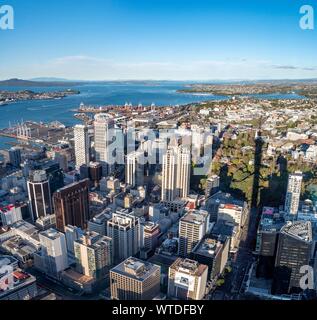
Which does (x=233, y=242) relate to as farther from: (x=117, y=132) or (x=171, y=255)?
(x=117, y=132)

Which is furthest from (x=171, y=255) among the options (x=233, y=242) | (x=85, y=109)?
(x=85, y=109)

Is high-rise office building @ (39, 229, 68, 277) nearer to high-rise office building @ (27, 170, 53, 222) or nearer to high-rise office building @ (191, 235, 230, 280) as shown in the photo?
high-rise office building @ (27, 170, 53, 222)

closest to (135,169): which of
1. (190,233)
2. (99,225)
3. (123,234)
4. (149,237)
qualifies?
(99,225)

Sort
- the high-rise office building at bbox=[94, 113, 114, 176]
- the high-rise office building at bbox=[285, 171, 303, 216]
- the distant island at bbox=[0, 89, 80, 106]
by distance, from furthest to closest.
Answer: the distant island at bbox=[0, 89, 80, 106], the high-rise office building at bbox=[94, 113, 114, 176], the high-rise office building at bbox=[285, 171, 303, 216]

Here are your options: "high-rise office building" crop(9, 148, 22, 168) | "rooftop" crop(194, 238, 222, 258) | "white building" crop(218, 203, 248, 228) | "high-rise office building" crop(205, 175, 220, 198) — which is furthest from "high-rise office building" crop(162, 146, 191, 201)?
"high-rise office building" crop(9, 148, 22, 168)

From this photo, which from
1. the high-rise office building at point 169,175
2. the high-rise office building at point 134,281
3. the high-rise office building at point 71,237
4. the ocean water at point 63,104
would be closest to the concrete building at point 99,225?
the high-rise office building at point 71,237

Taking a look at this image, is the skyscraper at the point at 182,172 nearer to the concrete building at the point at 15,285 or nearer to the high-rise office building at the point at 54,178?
the high-rise office building at the point at 54,178

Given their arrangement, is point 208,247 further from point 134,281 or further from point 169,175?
point 169,175
